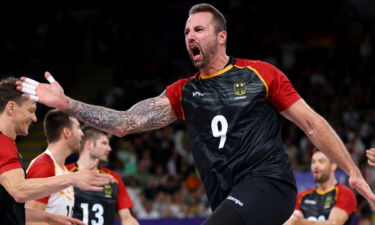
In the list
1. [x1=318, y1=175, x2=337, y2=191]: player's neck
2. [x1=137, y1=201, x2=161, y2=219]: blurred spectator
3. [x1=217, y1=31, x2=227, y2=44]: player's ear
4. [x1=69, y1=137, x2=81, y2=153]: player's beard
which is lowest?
[x1=137, y1=201, x2=161, y2=219]: blurred spectator

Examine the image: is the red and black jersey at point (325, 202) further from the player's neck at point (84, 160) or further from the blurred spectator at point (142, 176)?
the blurred spectator at point (142, 176)

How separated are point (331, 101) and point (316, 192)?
721 cm

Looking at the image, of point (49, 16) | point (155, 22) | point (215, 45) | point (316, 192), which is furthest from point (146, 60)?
point (215, 45)

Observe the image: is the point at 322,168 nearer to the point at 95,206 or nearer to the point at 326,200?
the point at 326,200

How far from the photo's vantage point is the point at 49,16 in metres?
19.3

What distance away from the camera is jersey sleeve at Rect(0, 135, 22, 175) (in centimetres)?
389

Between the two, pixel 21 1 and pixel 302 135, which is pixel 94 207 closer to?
pixel 302 135

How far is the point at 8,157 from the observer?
155 inches

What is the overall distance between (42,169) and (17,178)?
1427 millimetres

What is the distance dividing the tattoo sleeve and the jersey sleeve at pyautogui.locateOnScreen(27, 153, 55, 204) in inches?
66.7

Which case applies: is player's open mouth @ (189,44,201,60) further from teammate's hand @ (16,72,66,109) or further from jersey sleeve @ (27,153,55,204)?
jersey sleeve @ (27,153,55,204)

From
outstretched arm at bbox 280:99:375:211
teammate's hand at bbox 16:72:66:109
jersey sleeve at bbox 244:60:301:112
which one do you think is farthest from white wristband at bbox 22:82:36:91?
outstretched arm at bbox 280:99:375:211

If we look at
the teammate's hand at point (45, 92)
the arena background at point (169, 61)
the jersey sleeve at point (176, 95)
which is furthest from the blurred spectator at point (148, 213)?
the teammate's hand at point (45, 92)

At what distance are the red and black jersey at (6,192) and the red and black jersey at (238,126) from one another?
1.61 metres
